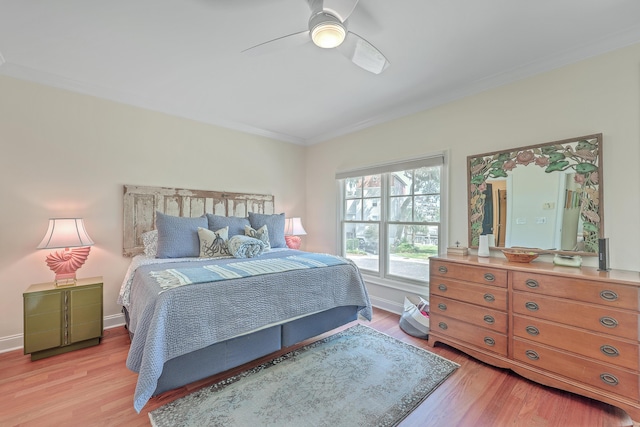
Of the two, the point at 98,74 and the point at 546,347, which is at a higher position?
the point at 98,74

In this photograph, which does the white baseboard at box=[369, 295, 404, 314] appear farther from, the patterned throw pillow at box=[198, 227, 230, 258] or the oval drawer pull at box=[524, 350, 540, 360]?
the patterned throw pillow at box=[198, 227, 230, 258]

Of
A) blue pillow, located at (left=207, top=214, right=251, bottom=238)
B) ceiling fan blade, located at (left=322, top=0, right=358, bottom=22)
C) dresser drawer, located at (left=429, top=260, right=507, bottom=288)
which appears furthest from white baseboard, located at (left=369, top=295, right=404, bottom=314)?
ceiling fan blade, located at (left=322, top=0, right=358, bottom=22)

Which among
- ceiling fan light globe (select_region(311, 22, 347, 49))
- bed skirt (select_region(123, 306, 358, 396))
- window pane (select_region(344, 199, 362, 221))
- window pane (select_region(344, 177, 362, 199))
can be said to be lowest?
bed skirt (select_region(123, 306, 358, 396))

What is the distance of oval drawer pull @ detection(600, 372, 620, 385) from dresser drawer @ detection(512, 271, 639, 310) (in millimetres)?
417

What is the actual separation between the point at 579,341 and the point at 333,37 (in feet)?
8.04

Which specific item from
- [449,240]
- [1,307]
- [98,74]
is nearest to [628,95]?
[449,240]

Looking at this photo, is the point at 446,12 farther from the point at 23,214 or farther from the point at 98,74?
the point at 23,214

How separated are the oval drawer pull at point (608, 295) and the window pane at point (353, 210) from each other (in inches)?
99.6

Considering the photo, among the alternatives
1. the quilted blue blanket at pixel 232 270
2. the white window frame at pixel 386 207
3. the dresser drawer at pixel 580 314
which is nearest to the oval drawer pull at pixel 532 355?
the dresser drawer at pixel 580 314

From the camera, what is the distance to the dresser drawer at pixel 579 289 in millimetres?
1593

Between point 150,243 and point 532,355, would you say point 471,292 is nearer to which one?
point 532,355

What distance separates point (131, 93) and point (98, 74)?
15.9 inches

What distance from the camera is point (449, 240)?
2842 mm

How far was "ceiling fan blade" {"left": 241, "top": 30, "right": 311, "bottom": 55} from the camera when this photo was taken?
66.2 inches
